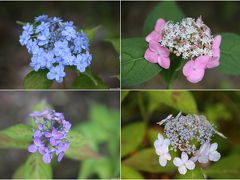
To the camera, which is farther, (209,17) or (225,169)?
(209,17)

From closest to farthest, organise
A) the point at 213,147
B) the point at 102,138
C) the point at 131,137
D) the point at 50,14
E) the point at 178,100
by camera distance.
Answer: the point at 213,147
the point at 178,100
the point at 131,137
the point at 102,138
the point at 50,14

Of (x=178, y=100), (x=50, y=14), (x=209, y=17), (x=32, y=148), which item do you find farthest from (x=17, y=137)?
(x=209, y=17)

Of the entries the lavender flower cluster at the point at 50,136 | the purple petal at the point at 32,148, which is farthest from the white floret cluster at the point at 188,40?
the purple petal at the point at 32,148

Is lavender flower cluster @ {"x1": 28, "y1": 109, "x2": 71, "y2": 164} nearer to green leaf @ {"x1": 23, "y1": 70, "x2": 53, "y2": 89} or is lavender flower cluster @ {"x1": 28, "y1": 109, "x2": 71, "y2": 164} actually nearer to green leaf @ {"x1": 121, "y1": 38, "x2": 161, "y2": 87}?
green leaf @ {"x1": 23, "y1": 70, "x2": 53, "y2": 89}

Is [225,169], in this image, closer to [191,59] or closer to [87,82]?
[191,59]

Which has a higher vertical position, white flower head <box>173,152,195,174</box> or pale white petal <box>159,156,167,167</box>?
pale white petal <box>159,156,167,167</box>

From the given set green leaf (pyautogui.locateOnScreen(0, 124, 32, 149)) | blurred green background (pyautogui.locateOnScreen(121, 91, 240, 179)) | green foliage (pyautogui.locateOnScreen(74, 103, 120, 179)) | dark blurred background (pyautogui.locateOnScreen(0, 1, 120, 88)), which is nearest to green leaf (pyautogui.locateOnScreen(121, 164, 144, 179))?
blurred green background (pyautogui.locateOnScreen(121, 91, 240, 179))

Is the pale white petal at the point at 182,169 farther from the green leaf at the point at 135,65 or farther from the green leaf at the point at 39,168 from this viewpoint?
the green leaf at the point at 39,168
